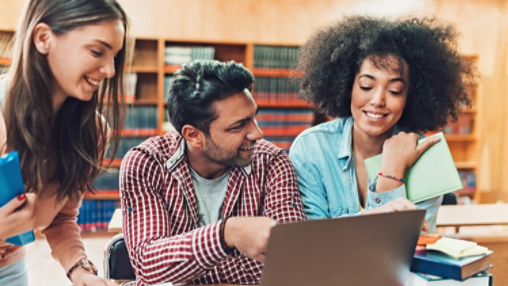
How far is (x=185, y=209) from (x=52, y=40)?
0.59 meters

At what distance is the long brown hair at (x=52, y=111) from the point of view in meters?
1.04

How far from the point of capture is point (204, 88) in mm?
→ 1357

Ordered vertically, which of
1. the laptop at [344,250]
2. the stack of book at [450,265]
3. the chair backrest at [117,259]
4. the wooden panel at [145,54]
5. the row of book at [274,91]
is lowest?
the chair backrest at [117,259]

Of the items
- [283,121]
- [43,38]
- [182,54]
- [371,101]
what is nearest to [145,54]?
[182,54]

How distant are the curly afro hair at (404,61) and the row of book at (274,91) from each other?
2833 mm

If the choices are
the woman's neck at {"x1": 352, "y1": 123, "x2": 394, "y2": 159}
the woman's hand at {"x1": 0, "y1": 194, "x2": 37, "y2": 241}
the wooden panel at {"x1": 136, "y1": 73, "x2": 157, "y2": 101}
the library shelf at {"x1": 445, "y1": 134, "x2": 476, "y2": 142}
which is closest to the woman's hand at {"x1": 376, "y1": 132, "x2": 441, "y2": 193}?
the woman's neck at {"x1": 352, "y1": 123, "x2": 394, "y2": 159}

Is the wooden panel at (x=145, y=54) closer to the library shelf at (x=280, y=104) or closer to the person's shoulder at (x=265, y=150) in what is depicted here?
the library shelf at (x=280, y=104)

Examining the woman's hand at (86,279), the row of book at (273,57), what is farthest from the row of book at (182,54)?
the woman's hand at (86,279)

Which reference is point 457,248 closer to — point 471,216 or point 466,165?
point 471,216

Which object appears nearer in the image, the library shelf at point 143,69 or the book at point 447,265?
the book at point 447,265

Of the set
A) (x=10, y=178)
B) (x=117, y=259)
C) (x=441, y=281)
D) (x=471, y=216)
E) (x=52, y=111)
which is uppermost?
(x=52, y=111)

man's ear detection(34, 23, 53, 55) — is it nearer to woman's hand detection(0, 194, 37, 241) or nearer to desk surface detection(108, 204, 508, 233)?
woman's hand detection(0, 194, 37, 241)

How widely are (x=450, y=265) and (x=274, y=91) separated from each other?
3852 millimetres

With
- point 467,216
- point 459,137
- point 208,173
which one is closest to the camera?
point 208,173
